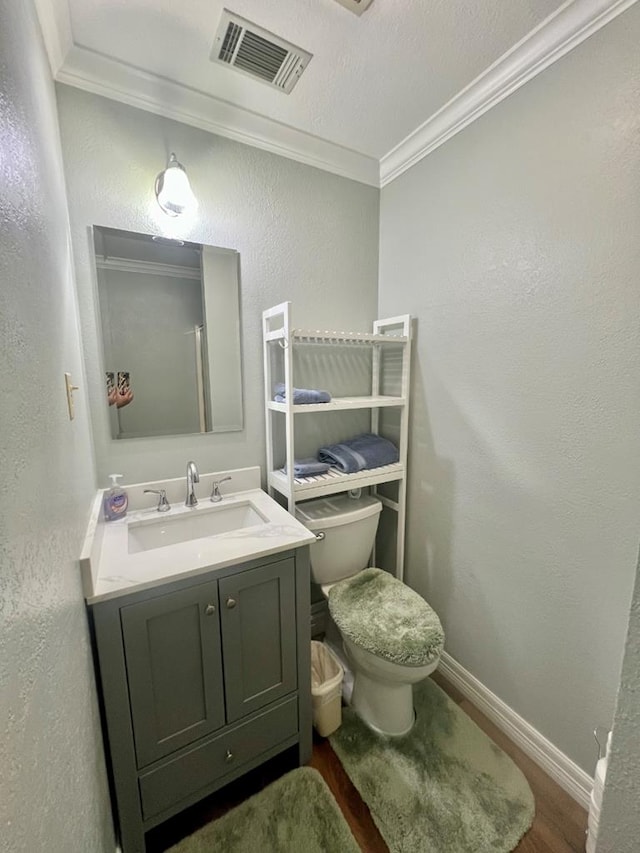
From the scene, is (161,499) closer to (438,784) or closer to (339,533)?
(339,533)

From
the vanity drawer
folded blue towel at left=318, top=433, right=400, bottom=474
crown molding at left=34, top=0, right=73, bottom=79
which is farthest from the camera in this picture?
folded blue towel at left=318, top=433, right=400, bottom=474

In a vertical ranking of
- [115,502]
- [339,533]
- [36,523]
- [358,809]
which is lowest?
[358,809]

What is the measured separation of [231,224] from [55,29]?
674 mm

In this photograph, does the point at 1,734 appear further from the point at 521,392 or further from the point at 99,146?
the point at 99,146

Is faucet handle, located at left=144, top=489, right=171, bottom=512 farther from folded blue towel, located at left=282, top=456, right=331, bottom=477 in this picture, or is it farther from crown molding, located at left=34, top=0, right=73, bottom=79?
crown molding, located at left=34, top=0, right=73, bottom=79

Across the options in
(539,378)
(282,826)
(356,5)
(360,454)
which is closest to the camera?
(356,5)

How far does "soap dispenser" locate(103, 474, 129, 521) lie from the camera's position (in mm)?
1315

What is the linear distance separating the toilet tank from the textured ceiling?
5.40 feet

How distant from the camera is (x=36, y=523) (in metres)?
0.52

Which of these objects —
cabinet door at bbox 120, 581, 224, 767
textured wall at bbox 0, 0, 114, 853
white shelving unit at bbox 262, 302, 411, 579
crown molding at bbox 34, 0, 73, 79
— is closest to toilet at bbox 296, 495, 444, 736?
white shelving unit at bbox 262, 302, 411, 579

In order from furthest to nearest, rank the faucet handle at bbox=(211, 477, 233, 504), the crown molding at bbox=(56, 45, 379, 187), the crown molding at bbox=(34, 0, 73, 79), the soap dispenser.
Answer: the faucet handle at bbox=(211, 477, 233, 504), the soap dispenser, the crown molding at bbox=(56, 45, 379, 187), the crown molding at bbox=(34, 0, 73, 79)

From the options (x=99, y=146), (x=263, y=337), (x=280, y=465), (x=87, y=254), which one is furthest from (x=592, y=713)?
(x=99, y=146)

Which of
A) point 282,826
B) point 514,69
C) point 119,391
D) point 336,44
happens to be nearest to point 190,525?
point 119,391

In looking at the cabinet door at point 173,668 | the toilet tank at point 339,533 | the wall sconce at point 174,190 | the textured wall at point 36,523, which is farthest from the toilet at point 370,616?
the wall sconce at point 174,190
